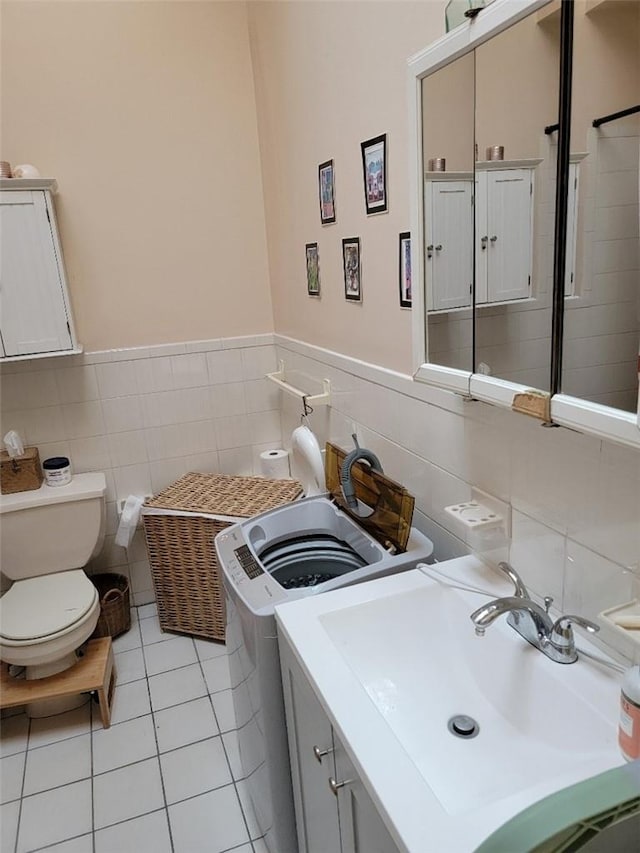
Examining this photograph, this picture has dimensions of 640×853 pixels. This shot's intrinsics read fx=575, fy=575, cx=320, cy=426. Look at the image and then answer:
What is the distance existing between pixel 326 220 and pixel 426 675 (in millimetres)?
1473

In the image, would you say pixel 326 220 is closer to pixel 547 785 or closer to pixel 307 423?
pixel 307 423

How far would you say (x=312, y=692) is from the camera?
1.09 m

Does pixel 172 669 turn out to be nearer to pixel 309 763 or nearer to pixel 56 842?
pixel 56 842

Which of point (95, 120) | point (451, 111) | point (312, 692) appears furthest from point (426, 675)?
point (95, 120)

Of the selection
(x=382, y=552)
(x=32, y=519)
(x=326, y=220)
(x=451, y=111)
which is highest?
(x=451, y=111)

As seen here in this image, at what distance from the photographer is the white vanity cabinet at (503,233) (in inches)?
40.8

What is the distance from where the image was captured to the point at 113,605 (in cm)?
253

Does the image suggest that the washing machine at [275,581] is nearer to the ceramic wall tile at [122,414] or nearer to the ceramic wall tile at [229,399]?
the ceramic wall tile at [229,399]

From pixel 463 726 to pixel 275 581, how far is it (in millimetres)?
538

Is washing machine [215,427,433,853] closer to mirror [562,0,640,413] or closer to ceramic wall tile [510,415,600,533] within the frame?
ceramic wall tile [510,415,600,533]

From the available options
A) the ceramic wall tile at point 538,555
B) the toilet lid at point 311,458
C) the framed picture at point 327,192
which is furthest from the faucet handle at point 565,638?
the framed picture at point 327,192

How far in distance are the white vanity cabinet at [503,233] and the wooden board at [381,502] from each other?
53 cm

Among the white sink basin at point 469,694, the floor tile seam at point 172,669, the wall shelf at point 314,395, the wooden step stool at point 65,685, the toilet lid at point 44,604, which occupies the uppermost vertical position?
the wall shelf at point 314,395

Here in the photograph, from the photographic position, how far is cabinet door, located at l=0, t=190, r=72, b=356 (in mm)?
2125
